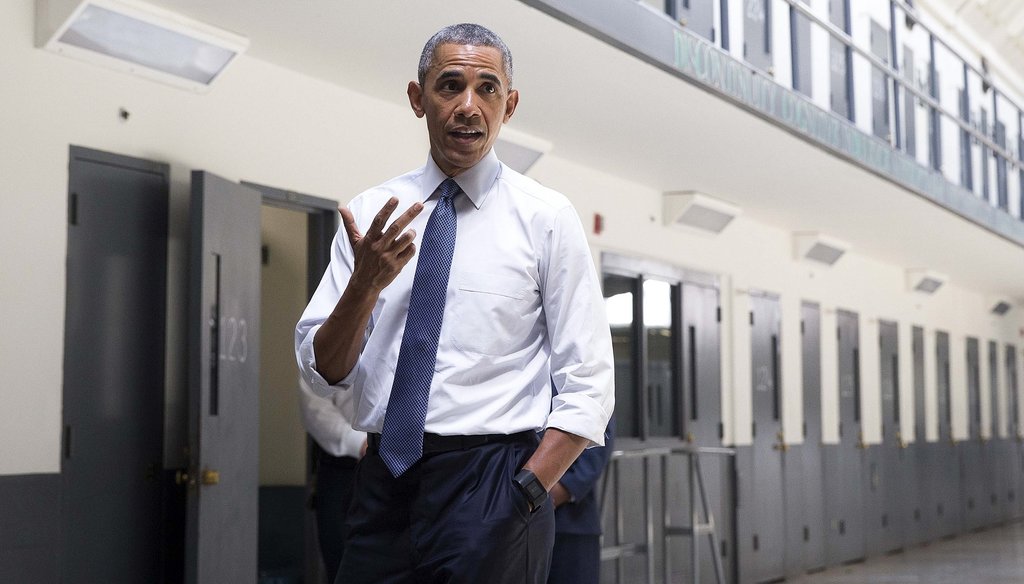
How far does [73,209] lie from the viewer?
3967mm

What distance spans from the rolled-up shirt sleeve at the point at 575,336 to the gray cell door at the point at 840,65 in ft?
19.6

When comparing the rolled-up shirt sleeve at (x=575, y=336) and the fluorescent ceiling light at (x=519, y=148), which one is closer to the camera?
the rolled-up shirt sleeve at (x=575, y=336)

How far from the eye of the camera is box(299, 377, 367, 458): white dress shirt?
4.14 metres

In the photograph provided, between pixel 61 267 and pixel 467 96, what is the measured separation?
101 inches

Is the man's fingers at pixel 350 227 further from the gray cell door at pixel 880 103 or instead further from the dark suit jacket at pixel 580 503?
the gray cell door at pixel 880 103

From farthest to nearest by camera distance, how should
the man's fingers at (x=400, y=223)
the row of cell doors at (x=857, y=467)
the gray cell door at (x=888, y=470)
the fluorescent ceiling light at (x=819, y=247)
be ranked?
the gray cell door at (x=888, y=470), the fluorescent ceiling light at (x=819, y=247), the row of cell doors at (x=857, y=467), the man's fingers at (x=400, y=223)

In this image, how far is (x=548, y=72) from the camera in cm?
508

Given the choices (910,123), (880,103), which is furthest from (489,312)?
(910,123)

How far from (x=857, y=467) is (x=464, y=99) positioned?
9.43 m

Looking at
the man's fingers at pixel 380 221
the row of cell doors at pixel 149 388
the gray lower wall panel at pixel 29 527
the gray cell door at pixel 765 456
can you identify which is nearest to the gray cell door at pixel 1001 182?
the gray cell door at pixel 765 456

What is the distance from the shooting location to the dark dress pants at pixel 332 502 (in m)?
4.18

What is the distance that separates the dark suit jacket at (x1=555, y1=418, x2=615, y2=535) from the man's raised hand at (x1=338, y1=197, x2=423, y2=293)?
6.13 ft

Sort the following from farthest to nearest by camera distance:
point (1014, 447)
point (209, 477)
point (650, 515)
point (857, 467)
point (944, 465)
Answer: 1. point (1014, 447)
2. point (944, 465)
3. point (857, 467)
4. point (650, 515)
5. point (209, 477)

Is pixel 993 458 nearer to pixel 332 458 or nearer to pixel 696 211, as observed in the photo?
pixel 696 211
